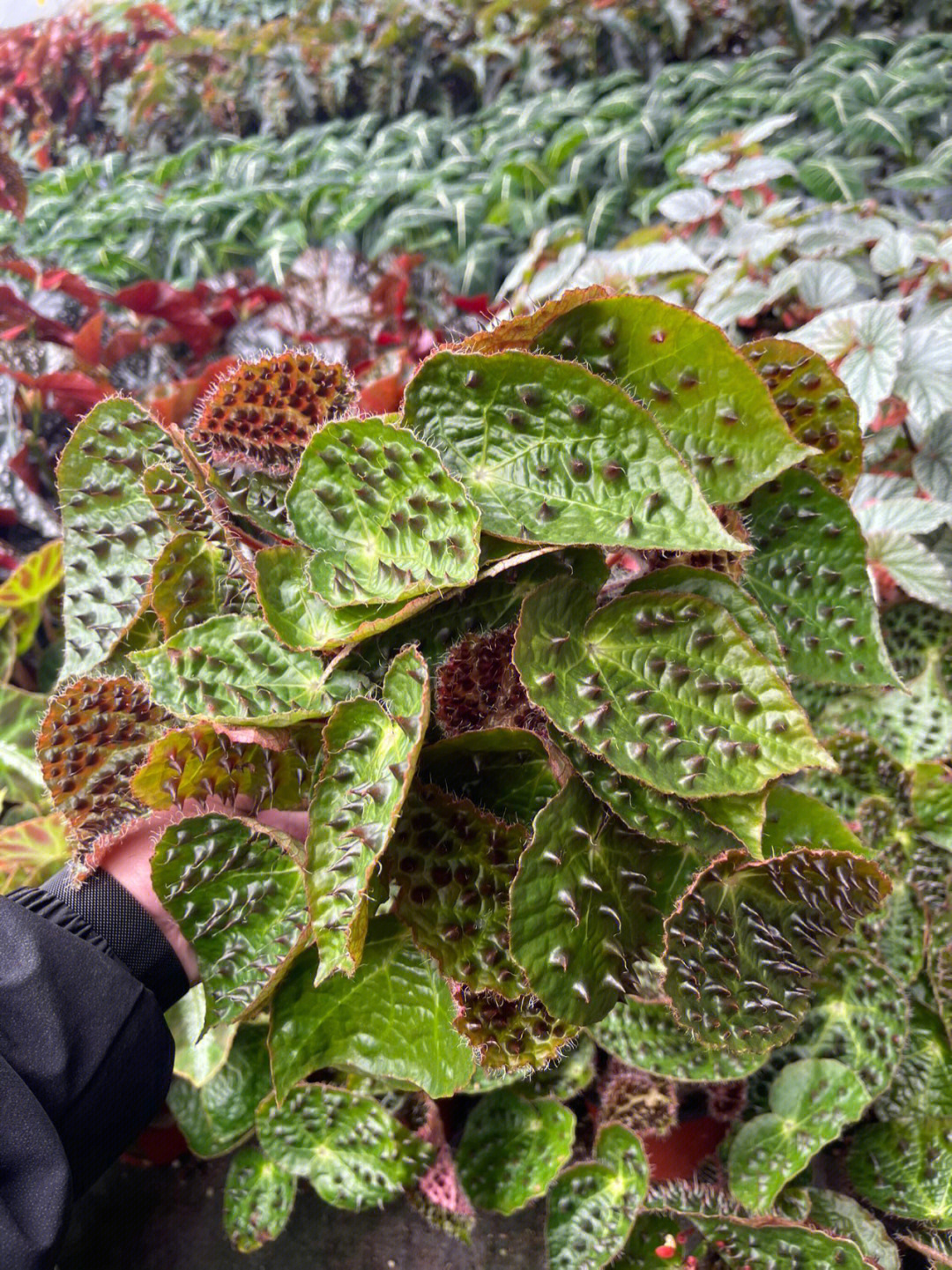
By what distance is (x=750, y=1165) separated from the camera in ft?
3.06

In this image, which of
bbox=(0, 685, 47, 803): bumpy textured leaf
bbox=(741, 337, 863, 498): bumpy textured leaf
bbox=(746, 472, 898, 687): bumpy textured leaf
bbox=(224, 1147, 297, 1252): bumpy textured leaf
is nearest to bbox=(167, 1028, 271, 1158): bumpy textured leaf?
bbox=(224, 1147, 297, 1252): bumpy textured leaf

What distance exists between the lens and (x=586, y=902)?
21.0 inches

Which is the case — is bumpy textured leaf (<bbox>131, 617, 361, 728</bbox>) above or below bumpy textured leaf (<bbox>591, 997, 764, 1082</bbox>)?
above

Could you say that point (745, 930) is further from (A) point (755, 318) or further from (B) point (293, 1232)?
(A) point (755, 318)

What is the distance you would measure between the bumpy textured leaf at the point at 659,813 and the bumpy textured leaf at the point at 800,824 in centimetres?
7

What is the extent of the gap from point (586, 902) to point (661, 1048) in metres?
0.49

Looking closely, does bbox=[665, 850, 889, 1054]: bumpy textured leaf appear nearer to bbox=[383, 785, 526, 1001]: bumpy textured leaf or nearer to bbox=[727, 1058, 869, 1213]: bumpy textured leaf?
bbox=[383, 785, 526, 1001]: bumpy textured leaf

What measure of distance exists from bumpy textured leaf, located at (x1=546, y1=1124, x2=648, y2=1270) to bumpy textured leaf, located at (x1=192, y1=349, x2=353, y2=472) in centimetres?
82

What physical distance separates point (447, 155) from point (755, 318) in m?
2.58

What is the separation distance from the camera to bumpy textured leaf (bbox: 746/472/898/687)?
64 cm

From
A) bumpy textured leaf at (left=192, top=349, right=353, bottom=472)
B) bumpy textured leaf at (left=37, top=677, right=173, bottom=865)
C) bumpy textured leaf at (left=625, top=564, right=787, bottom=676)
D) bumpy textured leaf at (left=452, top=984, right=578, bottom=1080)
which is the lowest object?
bumpy textured leaf at (left=452, top=984, right=578, bottom=1080)

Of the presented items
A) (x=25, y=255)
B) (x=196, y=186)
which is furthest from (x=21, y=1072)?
(x=196, y=186)

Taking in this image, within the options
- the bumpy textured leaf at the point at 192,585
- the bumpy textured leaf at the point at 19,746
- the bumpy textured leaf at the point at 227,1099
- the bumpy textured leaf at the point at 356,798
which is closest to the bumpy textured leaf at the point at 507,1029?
the bumpy textured leaf at the point at 356,798

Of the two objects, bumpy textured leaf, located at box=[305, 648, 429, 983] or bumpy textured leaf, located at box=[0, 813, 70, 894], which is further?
bumpy textured leaf, located at box=[0, 813, 70, 894]
